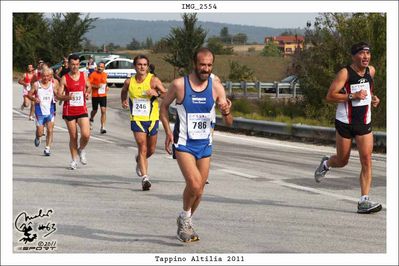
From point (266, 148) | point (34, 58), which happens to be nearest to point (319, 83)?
point (266, 148)

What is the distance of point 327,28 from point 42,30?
125ft

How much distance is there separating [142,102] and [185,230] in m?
4.71

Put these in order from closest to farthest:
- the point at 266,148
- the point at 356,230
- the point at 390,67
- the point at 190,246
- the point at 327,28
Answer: the point at 190,246 → the point at 356,230 → the point at 390,67 → the point at 266,148 → the point at 327,28

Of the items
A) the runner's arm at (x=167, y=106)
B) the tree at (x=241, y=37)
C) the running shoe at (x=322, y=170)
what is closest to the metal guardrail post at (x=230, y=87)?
the running shoe at (x=322, y=170)

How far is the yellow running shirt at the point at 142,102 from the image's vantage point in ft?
43.5

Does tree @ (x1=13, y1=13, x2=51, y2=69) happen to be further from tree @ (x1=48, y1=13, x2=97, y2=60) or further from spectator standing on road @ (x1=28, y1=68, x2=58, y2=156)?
spectator standing on road @ (x1=28, y1=68, x2=58, y2=156)

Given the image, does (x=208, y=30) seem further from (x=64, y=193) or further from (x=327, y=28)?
(x=64, y=193)

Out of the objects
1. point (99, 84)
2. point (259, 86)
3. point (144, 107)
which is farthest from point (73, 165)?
point (259, 86)

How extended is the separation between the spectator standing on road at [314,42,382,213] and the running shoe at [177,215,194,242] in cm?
268

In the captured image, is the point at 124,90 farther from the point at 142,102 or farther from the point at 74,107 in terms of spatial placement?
the point at 74,107

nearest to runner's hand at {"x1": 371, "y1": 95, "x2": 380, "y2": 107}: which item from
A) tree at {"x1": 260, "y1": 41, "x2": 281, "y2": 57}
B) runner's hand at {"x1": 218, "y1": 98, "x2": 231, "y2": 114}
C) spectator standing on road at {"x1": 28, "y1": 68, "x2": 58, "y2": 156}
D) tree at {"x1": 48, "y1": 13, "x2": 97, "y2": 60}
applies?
runner's hand at {"x1": 218, "y1": 98, "x2": 231, "y2": 114}

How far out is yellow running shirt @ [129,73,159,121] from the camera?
13273mm

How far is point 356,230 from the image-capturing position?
378 inches

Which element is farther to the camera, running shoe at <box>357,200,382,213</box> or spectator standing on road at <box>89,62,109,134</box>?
spectator standing on road at <box>89,62,109,134</box>
